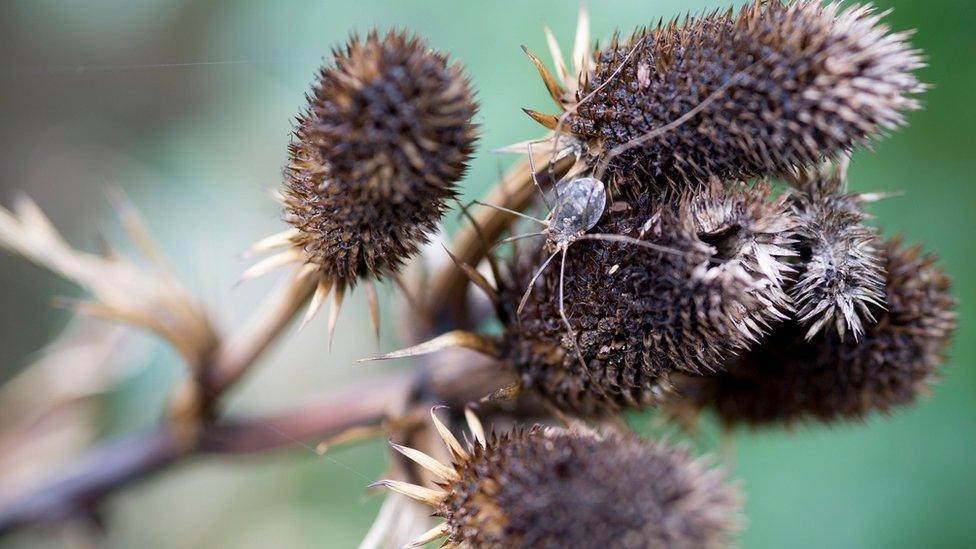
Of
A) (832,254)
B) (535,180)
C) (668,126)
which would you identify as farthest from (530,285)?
(832,254)

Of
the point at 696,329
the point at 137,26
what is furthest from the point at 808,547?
the point at 137,26

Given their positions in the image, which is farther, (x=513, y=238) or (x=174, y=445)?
(x=174, y=445)

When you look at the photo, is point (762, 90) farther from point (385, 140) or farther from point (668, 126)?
point (385, 140)

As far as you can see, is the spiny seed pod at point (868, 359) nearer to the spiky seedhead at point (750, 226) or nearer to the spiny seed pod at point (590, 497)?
the spiky seedhead at point (750, 226)

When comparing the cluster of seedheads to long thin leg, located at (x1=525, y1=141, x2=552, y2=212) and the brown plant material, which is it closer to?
long thin leg, located at (x1=525, y1=141, x2=552, y2=212)

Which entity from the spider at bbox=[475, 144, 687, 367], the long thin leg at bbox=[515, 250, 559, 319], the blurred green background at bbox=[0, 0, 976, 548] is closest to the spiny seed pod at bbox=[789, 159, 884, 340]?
the spider at bbox=[475, 144, 687, 367]

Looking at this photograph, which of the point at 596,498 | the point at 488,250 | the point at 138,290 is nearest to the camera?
the point at 596,498

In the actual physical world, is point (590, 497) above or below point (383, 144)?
below
